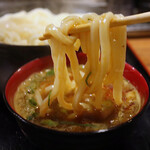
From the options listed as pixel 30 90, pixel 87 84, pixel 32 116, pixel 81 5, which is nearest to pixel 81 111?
pixel 87 84

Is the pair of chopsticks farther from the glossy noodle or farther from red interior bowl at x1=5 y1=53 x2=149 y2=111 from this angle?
red interior bowl at x1=5 y1=53 x2=149 y2=111

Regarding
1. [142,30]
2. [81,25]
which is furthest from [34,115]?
[142,30]

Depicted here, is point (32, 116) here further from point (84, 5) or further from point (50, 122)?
point (84, 5)

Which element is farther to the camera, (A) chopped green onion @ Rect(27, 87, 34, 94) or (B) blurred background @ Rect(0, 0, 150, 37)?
(B) blurred background @ Rect(0, 0, 150, 37)

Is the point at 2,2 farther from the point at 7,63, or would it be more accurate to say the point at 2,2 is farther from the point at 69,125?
the point at 69,125

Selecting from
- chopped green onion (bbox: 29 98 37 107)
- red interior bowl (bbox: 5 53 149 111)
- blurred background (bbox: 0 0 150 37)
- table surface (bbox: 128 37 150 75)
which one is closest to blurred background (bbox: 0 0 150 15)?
blurred background (bbox: 0 0 150 37)

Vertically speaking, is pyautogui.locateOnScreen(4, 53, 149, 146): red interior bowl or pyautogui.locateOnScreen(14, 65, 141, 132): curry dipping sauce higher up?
pyautogui.locateOnScreen(4, 53, 149, 146): red interior bowl

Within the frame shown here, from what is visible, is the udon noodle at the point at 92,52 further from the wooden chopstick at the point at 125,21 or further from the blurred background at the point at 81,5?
the blurred background at the point at 81,5
